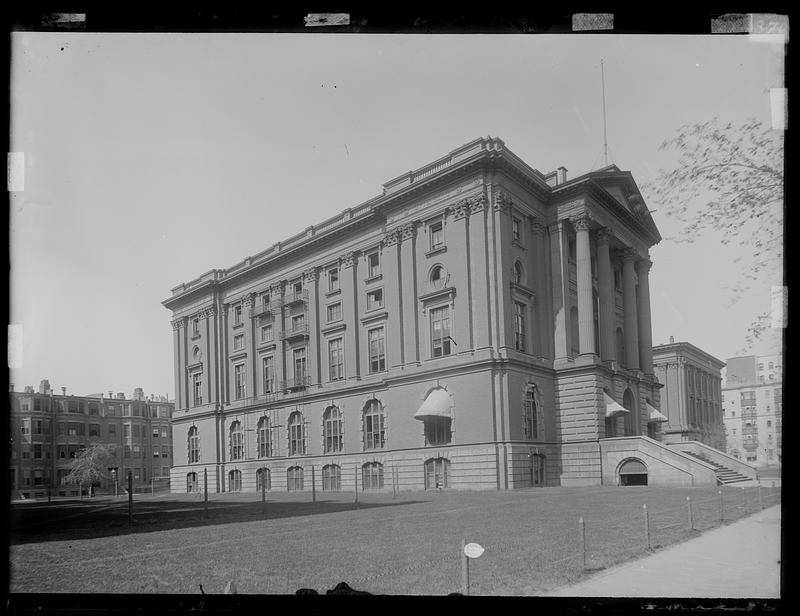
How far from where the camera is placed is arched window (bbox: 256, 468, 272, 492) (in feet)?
50.0

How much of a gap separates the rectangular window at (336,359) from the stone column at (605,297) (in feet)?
21.0

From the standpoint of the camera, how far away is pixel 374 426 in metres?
14.6

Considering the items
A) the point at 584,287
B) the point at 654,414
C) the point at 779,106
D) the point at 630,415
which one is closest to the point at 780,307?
the point at 779,106

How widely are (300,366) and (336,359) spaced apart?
85cm

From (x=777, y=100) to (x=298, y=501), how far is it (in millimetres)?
11591

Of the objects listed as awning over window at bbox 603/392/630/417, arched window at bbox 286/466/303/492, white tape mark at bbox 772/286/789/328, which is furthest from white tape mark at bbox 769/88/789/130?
arched window at bbox 286/466/303/492

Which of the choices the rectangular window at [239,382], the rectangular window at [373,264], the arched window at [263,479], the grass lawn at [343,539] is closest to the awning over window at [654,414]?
the grass lawn at [343,539]

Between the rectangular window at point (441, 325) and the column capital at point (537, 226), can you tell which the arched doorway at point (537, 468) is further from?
the column capital at point (537, 226)

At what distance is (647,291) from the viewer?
550 inches

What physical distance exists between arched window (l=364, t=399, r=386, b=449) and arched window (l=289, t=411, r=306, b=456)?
143 cm

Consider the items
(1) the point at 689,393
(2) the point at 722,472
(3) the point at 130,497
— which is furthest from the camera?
(2) the point at 722,472

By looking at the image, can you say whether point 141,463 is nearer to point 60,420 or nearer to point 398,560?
point 60,420

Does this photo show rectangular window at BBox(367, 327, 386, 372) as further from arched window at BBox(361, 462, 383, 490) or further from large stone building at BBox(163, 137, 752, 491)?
arched window at BBox(361, 462, 383, 490)

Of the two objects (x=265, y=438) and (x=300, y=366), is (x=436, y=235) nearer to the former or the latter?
(x=300, y=366)
